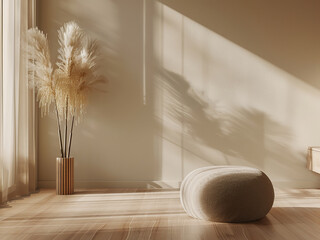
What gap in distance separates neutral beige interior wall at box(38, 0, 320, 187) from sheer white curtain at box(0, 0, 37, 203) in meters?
0.36

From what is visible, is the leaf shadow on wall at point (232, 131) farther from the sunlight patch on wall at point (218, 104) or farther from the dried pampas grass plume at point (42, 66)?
the dried pampas grass plume at point (42, 66)

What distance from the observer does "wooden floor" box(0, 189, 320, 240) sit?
2.61 metres

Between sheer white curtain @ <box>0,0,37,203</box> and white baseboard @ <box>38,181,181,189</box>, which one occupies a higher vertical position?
sheer white curtain @ <box>0,0,37,203</box>

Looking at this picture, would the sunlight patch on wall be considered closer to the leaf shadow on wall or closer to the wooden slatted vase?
the leaf shadow on wall

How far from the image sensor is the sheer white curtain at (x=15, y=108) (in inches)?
144

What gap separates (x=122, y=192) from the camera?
163 inches

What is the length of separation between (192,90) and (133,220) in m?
1.90

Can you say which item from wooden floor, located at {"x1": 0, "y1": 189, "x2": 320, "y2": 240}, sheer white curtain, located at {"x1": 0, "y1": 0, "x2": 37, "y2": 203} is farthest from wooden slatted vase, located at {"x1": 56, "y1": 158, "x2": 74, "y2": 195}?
sheer white curtain, located at {"x1": 0, "y1": 0, "x2": 37, "y2": 203}

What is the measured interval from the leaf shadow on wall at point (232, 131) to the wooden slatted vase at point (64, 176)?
1.22 metres

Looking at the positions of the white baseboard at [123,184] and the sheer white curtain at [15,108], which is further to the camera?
the white baseboard at [123,184]

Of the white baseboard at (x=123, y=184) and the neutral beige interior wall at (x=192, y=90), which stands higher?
the neutral beige interior wall at (x=192, y=90)

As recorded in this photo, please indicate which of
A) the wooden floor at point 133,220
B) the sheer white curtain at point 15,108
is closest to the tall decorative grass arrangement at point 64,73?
the sheer white curtain at point 15,108

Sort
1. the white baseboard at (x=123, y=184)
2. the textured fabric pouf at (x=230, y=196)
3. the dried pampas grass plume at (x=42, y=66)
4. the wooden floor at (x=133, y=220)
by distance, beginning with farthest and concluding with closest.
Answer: the white baseboard at (x=123, y=184), the dried pampas grass plume at (x=42, y=66), the textured fabric pouf at (x=230, y=196), the wooden floor at (x=133, y=220)

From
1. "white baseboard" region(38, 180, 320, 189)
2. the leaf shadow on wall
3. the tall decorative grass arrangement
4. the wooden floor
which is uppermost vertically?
the tall decorative grass arrangement
